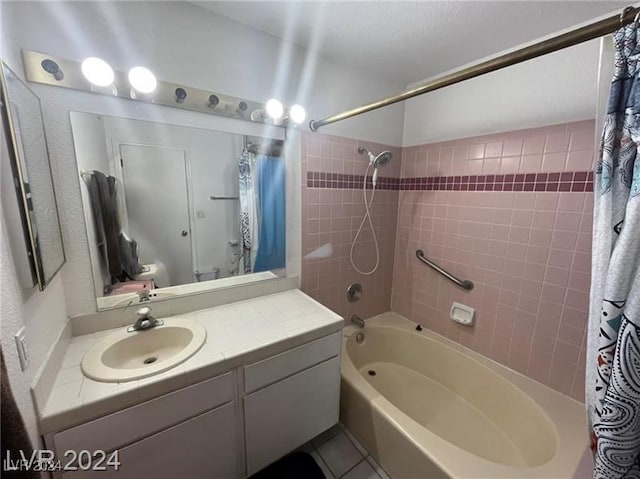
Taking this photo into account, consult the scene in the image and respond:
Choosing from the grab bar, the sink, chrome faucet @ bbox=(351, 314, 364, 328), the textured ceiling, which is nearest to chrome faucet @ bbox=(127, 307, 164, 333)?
the sink

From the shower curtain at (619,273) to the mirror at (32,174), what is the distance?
163 cm

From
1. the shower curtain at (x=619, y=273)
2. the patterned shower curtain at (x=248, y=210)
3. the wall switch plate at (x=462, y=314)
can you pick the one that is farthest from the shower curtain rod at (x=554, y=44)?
the wall switch plate at (x=462, y=314)

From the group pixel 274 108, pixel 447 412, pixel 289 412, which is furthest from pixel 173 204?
pixel 447 412

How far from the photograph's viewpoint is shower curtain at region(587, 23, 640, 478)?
66cm

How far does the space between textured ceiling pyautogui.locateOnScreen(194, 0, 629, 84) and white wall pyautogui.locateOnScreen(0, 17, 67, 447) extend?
42.3 inches

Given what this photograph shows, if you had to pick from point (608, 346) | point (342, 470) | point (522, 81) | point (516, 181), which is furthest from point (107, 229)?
point (522, 81)

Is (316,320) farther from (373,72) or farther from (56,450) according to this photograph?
(373,72)

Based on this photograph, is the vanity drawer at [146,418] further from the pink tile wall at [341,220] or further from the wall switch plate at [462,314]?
the wall switch plate at [462,314]

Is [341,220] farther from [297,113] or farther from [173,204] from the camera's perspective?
[173,204]

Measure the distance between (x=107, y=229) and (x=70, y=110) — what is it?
507 millimetres

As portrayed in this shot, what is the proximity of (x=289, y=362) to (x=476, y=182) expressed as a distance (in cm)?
162

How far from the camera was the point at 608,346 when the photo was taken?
0.71 metres

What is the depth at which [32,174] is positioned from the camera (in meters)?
0.82

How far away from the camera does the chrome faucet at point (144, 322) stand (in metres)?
1.19
